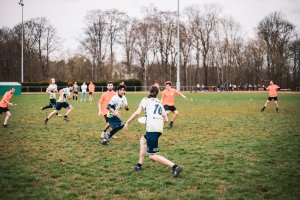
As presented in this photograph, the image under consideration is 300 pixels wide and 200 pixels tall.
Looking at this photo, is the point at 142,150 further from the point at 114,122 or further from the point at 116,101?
the point at 114,122

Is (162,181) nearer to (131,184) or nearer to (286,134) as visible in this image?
(131,184)

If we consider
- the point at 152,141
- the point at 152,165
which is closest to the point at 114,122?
the point at 152,165

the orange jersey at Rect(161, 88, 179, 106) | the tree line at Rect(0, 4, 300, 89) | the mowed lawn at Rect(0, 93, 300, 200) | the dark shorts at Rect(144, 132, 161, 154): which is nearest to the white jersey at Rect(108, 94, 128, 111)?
the mowed lawn at Rect(0, 93, 300, 200)

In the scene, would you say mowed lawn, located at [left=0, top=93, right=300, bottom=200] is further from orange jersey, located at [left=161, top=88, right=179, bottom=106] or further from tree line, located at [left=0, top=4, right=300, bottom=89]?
tree line, located at [left=0, top=4, right=300, bottom=89]

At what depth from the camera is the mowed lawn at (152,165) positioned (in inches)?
209

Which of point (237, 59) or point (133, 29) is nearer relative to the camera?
point (133, 29)

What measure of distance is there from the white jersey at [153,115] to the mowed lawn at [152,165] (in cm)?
103

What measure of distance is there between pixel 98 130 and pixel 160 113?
21.2 feet

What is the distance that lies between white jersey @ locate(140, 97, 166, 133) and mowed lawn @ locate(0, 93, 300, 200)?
1.03 metres

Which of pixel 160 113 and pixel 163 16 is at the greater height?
pixel 163 16

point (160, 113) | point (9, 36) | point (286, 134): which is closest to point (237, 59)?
point (9, 36)

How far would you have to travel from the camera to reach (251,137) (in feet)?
33.9

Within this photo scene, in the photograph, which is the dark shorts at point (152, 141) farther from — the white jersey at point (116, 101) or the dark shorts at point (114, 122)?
the dark shorts at point (114, 122)

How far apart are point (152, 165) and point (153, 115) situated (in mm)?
1550
